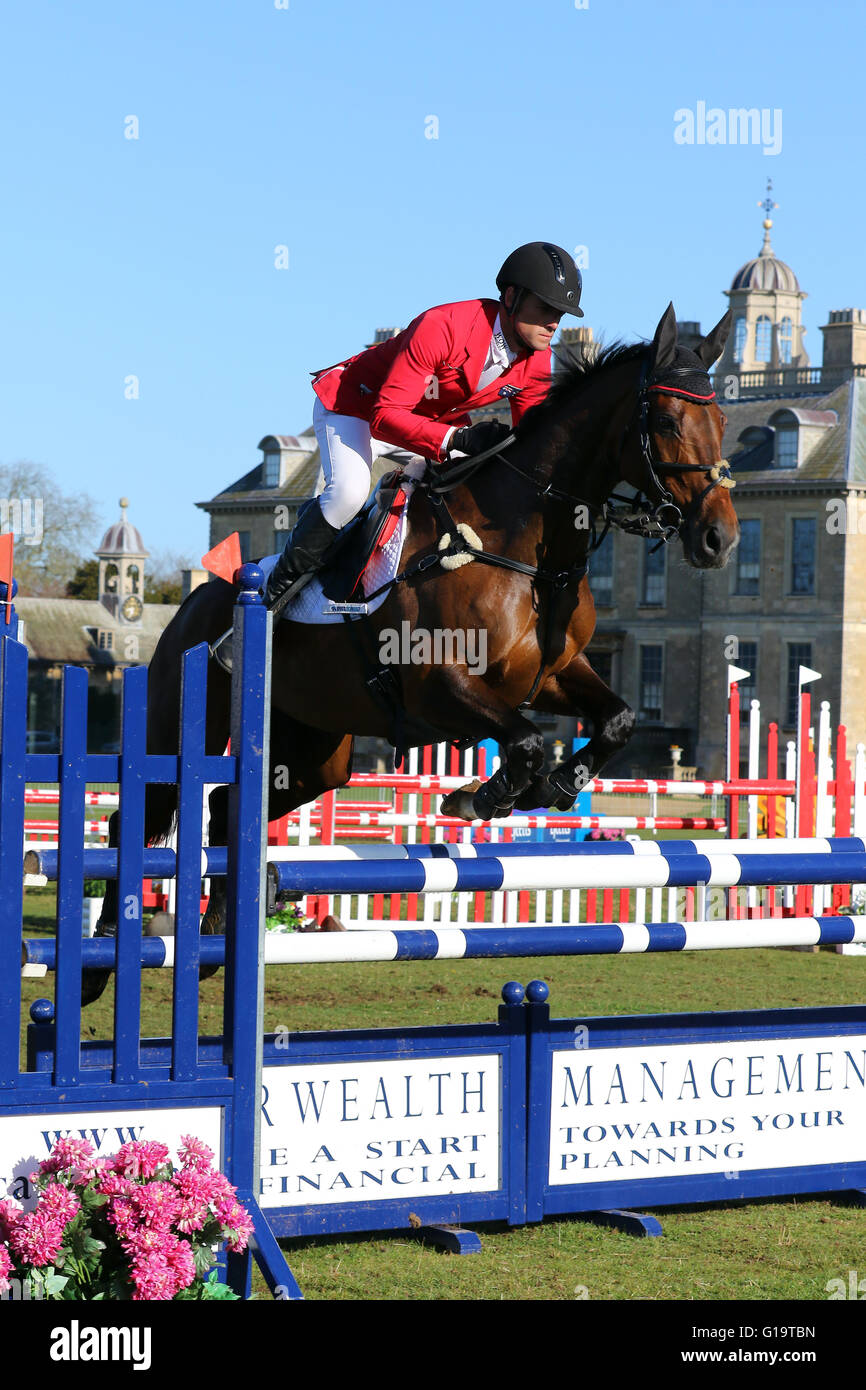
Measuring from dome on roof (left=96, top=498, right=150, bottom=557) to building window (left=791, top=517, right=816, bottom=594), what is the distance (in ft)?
116

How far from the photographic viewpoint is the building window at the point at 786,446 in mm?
45062

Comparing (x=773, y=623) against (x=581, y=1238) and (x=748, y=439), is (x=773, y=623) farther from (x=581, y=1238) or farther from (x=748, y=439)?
(x=581, y=1238)

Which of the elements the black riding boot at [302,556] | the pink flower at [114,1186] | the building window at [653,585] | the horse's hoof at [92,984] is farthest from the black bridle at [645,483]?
the building window at [653,585]

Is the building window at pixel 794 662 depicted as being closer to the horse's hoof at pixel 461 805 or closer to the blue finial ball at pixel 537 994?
the horse's hoof at pixel 461 805

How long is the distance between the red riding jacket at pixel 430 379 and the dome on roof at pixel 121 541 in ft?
220

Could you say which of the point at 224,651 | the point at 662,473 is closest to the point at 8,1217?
the point at 224,651

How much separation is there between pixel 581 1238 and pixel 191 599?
274 cm

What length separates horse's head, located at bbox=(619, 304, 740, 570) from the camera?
473 cm

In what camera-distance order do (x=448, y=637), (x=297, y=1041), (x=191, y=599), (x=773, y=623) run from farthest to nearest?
(x=773, y=623)
(x=191, y=599)
(x=448, y=637)
(x=297, y=1041)

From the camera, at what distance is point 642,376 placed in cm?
507

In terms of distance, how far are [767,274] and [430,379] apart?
83559 mm

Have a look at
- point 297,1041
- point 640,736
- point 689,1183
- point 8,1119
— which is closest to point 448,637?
point 297,1041

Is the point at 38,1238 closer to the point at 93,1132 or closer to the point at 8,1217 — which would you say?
the point at 8,1217

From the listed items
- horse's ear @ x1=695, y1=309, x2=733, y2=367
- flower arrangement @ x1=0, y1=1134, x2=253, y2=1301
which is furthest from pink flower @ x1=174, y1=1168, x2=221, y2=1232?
horse's ear @ x1=695, y1=309, x2=733, y2=367
